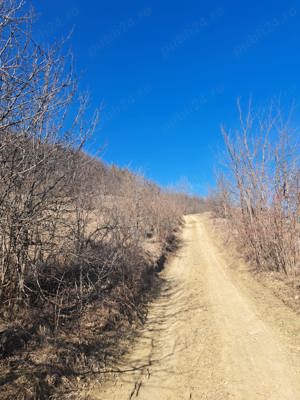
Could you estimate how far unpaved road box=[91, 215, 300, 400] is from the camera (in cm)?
310

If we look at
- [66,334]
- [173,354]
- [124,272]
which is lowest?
[173,354]

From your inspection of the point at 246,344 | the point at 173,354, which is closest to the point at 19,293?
the point at 173,354

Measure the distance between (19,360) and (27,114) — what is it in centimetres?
367

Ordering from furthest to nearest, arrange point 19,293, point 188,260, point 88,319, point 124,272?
point 188,260, point 124,272, point 88,319, point 19,293

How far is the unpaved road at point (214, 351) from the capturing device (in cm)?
310

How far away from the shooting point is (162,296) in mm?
7230

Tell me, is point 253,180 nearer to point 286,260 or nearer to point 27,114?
point 286,260

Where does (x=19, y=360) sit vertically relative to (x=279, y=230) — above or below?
below

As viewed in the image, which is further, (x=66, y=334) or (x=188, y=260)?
(x=188, y=260)

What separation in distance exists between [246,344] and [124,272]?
12.4ft

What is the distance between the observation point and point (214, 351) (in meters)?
3.99

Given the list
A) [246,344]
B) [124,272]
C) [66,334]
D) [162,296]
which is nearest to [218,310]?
[246,344]

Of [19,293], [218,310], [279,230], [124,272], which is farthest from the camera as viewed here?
[279,230]

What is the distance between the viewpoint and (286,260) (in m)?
7.34
